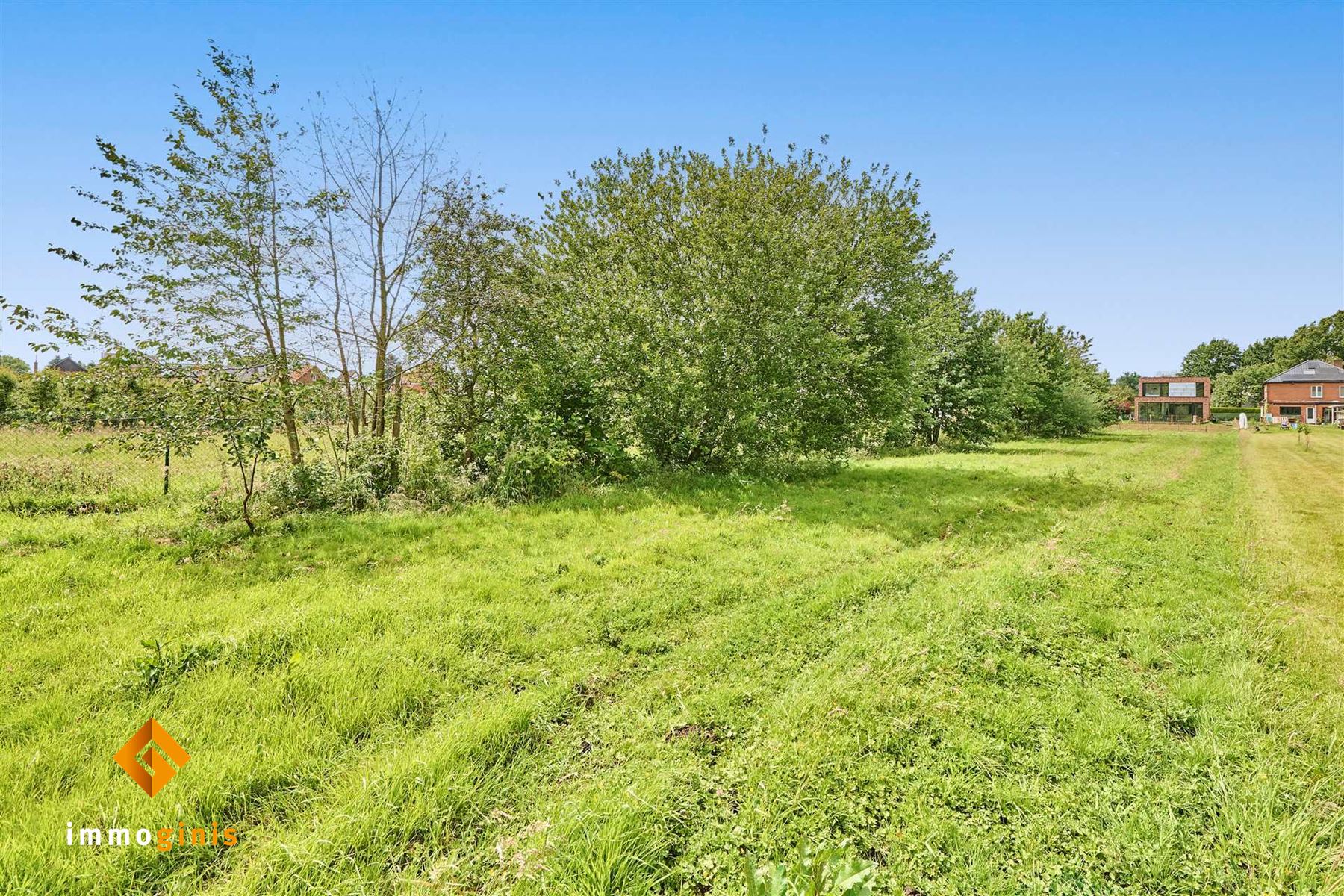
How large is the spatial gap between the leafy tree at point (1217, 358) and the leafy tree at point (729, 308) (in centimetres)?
11193

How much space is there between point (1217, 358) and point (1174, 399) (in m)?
62.4

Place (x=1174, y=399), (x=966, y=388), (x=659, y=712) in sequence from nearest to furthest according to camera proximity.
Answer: (x=659, y=712) → (x=966, y=388) → (x=1174, y=399)

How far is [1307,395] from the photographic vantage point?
163 ft

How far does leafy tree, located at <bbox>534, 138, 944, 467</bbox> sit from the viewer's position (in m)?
9.95

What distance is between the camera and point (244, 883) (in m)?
1.87

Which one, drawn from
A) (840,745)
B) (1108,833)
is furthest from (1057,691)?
(840,745)

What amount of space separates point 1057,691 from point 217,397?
941 cm

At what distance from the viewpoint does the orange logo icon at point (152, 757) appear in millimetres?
2328

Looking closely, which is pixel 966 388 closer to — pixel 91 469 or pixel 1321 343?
pixel 91 469

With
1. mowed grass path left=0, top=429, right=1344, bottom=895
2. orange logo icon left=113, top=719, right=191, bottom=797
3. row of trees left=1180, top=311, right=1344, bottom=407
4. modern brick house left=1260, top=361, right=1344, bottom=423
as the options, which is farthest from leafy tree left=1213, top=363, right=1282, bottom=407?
orange logo icon left=113, top=719, right=191, bottom=797

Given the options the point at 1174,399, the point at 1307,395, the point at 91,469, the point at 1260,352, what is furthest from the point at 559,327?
the point at 1260,352

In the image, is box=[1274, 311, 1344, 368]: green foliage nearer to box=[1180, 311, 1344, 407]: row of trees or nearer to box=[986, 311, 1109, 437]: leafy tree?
box=[1180, 311, 1344, 407]: row of trees

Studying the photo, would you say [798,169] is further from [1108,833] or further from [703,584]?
[1108,833]

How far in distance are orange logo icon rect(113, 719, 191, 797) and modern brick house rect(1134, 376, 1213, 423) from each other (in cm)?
6847
